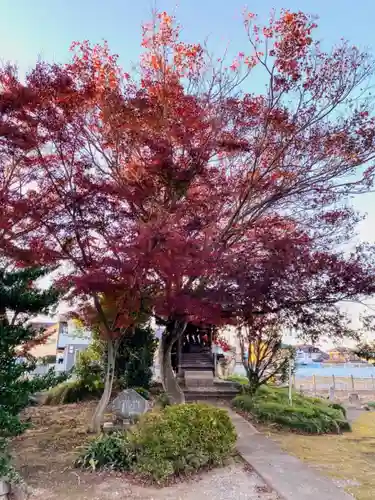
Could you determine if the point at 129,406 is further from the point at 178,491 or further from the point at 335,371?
the point at 335,371

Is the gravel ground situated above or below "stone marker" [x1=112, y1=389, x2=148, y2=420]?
below

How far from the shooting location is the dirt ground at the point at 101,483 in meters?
3.54

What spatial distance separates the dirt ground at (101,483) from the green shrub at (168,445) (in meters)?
0.16

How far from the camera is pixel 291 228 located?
7664 mm

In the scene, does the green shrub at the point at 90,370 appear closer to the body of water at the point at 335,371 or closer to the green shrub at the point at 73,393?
the green shrub at the point at 73,393

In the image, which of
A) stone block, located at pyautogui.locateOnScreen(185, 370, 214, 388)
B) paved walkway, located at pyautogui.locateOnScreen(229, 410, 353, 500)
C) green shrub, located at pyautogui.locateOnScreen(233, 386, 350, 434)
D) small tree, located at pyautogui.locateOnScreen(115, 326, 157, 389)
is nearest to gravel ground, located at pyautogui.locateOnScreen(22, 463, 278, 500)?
paved walkway, located at pyautogui.locateOnScreen(229, 410, 353, 500)

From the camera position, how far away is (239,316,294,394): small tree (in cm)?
965

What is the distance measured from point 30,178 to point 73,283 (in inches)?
95.2

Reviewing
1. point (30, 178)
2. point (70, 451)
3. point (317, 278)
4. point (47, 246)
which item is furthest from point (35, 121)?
point (317, 278)

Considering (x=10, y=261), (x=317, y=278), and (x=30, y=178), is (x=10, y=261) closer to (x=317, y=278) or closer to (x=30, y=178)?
(x=30, y=178)

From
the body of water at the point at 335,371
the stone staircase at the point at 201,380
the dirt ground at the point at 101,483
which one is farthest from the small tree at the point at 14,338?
the body of water at the point at 335,371

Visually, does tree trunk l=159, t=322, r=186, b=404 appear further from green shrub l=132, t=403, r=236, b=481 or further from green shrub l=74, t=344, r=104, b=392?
green shrub l=132, t=403, r=236, b=481

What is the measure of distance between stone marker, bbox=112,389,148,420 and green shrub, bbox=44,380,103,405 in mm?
3800

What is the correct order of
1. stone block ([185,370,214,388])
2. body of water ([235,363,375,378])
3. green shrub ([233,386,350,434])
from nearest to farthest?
green shrub ([233,386,350,434]) < stone block ([185,370,214,388]) < body of water ([235,363,375,378])
